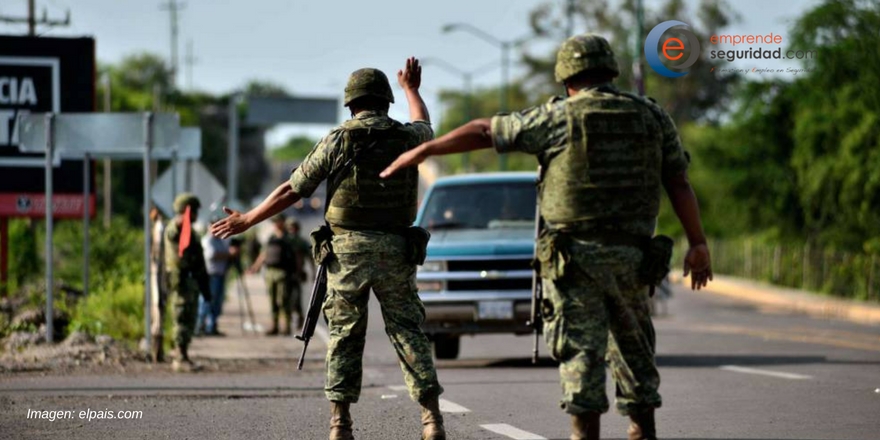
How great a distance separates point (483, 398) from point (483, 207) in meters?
4.26

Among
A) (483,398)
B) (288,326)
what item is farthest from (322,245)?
(288,326)

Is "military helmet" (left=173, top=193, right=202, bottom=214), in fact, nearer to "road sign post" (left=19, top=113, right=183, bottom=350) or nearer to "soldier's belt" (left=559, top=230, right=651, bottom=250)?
"road sign post" (left=19, top=113, right=183, bottom=350)

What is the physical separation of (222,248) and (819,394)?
11.9m

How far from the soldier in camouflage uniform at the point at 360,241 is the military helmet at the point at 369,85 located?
0.5 inches

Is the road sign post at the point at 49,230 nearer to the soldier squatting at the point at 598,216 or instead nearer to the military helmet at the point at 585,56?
the soldier squatting at the point at 598,216

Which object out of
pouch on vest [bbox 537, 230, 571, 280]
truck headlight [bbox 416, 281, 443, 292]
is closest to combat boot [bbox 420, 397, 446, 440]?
pouch on vest [bbox 537, 230, 571, 280]

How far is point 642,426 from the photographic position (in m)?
6.75

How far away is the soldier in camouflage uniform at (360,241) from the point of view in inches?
312

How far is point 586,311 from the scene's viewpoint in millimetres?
6566

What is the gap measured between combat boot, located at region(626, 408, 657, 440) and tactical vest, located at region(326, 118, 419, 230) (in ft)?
6.02

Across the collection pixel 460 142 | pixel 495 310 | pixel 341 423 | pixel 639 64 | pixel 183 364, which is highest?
pixel 639 64

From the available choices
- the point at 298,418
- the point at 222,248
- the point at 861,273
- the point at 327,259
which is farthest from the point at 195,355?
the point at 861,273

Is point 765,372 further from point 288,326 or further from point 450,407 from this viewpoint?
point 288,326

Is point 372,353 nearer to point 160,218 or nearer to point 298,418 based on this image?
point 160,218
